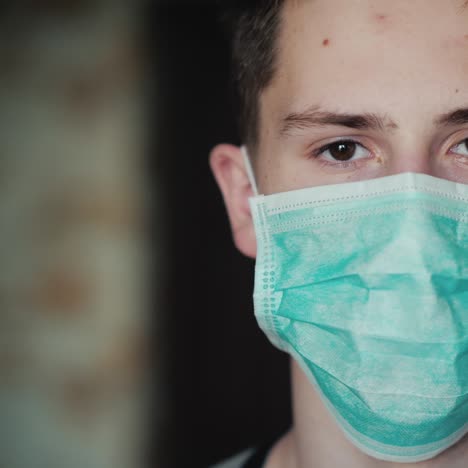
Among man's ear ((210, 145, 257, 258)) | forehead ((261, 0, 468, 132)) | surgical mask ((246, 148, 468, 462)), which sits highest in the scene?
forehead ((261, 0, 468, 132))

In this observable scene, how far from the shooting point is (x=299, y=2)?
166 centimetres

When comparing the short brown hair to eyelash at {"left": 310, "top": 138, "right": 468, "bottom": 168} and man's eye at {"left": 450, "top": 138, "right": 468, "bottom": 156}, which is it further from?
man's eye at {"left": 450, "top": 138, "right": 468, "bottom": 156}

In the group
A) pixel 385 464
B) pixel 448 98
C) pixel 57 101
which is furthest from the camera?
pixel 57 101

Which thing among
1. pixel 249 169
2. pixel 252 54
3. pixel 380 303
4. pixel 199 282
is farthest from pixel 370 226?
pixel 199 282

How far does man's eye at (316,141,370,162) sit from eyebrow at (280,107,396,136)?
61mm

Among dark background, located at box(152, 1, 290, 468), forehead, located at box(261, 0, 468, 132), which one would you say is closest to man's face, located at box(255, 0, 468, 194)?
forehead, located at box(261, 0, 468, 132)

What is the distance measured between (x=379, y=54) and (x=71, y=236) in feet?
6.51

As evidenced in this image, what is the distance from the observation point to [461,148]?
1.54 meters

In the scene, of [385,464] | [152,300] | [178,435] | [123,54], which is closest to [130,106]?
[123,54]

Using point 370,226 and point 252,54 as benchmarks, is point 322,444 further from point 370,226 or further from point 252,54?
point 252,54

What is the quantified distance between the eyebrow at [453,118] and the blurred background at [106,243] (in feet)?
6.06

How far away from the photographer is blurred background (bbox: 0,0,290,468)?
3.12 m

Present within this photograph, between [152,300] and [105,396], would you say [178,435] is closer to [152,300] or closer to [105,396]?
[105,396]

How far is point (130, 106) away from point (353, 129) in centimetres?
183
